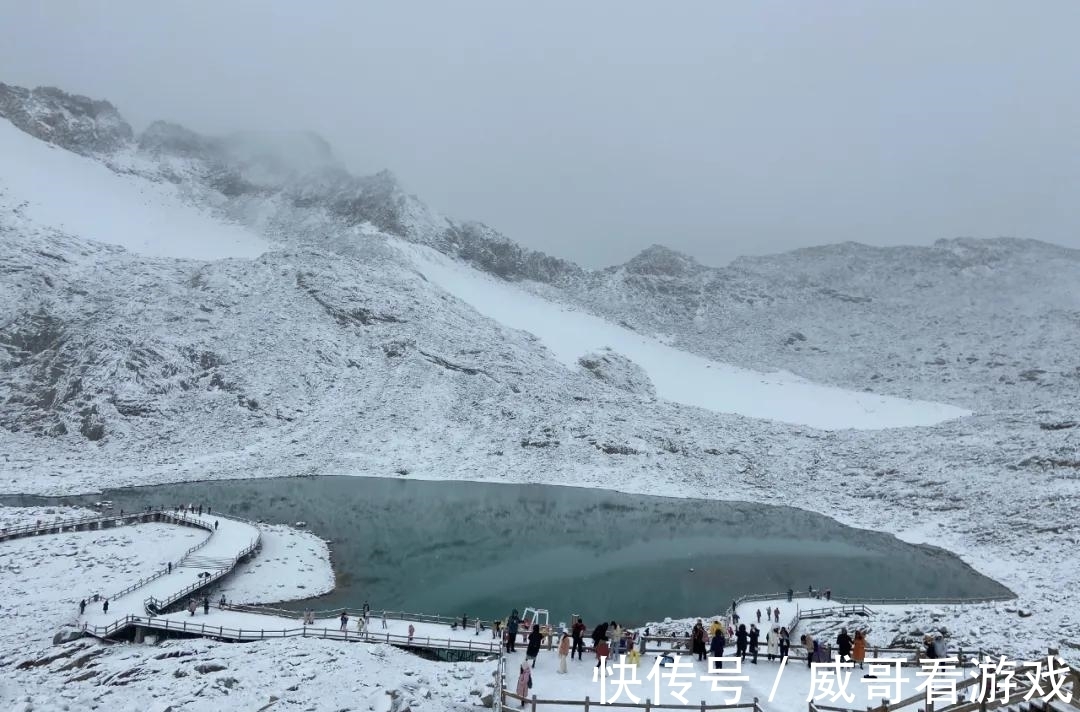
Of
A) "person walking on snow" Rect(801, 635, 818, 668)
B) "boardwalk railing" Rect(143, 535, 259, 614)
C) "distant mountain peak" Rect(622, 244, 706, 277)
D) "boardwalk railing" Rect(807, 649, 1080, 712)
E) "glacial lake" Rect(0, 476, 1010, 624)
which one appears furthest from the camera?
"distant mountain peak" Rect(622, 244, 706, 277)

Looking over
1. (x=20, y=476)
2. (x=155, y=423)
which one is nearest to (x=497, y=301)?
(x=155, y=423)

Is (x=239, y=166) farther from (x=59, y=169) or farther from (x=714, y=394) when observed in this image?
(x=714, y=394)

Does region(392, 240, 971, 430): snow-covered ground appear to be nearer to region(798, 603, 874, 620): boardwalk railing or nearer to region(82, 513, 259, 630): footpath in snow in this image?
region(798, 603, 874, 620): boardwalk railing

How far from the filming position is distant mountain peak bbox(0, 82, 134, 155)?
144m

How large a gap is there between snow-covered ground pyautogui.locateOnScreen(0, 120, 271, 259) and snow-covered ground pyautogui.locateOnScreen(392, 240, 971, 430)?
38.0 m

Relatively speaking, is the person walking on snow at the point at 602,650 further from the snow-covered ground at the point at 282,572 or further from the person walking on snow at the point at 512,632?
the snow-covered ground at the point at 282,572

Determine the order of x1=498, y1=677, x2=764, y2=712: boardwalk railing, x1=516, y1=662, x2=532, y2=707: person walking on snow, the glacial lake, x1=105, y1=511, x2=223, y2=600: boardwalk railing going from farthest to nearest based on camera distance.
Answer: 1. the glacial lake
2. x1=105, y1=511, x2=223, y2=600: boardwalk railing
3. x1=516, y1=662, x2=532, y2=707: person walking on snow
4. x1=498, y1=677, x2=764, y2=712: boardwalk railing

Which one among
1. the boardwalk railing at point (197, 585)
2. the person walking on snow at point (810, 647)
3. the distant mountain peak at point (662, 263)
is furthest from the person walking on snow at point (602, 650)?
the distant mountain peak at point (662, 263)

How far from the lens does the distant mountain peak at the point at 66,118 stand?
143625 millimetres

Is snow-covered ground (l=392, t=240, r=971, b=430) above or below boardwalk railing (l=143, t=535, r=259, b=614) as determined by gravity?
above

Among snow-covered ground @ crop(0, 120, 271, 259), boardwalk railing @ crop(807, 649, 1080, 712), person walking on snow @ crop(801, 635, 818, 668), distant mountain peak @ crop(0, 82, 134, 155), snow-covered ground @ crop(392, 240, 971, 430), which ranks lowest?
person walking on snow @ crop(801, 635, 818, 668)

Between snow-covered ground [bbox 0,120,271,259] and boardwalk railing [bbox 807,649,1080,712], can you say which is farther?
snow-covered ground [bbox 0,120,271,259]

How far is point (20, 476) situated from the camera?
194 ft

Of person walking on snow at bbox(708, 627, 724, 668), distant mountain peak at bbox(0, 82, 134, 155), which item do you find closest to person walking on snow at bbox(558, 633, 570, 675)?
person walking on snow at bbox(708, 627, 724, 668)
